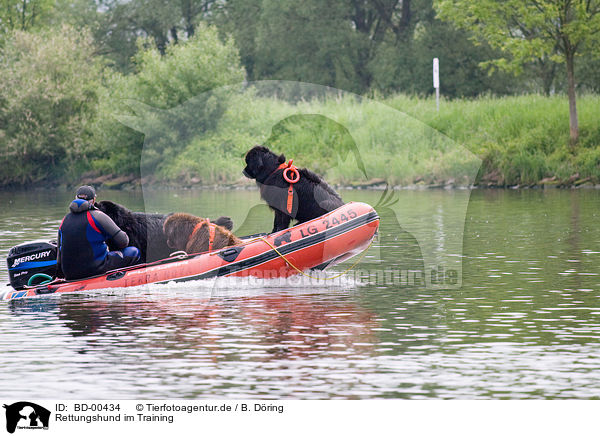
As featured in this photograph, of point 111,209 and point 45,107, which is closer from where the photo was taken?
point 111,209

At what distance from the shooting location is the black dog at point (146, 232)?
12.9 m

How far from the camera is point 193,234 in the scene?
13289 mm

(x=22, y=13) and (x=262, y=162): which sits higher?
(x=22, y=13)

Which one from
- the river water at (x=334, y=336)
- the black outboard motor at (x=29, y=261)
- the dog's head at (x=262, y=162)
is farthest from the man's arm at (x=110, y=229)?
the dog's head at (x=262, y=162)

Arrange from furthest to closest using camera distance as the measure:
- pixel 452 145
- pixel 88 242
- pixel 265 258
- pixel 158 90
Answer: pixel 158 90 < pixel 452 145 < pixel 265 258 < pixel 88 242

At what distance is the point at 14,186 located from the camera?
1881 inches

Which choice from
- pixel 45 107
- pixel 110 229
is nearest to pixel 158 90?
pixel 45 107

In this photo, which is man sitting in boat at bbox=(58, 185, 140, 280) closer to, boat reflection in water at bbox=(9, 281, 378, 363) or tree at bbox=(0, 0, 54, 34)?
boat reflection in water at bbox=(9, 281, 378, 363)

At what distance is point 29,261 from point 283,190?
337 cm

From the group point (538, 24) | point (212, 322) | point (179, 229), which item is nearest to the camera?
point (212, 322)

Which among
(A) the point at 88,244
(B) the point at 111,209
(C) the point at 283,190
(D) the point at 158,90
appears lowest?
(A) the point at 88,244

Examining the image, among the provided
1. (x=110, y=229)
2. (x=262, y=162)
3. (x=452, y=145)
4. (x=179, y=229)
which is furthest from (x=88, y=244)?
(x=452, y=145)
